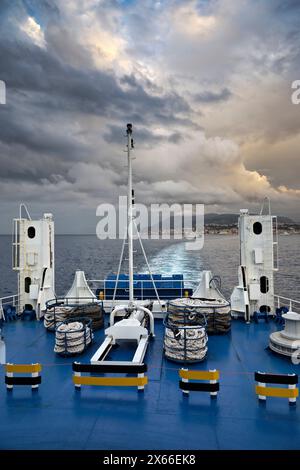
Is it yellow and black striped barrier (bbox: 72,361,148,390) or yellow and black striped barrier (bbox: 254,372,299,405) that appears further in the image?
yellow and black striped barrier (bbox: 72,361,148,390)

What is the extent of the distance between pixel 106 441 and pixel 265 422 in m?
2.56

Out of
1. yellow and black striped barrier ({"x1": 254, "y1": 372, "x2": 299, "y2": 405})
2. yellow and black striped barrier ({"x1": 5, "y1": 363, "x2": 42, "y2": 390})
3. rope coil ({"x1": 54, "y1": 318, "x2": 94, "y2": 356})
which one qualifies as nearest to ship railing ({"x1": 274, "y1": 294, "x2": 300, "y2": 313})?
yellow and black striped barrier ({"x1": 254, "y1": 372, "x2": 299, "y2": 405})

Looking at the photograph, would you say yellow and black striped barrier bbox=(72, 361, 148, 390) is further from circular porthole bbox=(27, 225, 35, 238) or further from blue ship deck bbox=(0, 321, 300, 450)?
circular porthole bbox=(27, 225, 35, 238)

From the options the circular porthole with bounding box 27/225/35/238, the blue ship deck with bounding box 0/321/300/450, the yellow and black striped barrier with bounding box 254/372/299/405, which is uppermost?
the circular porthole with bounding box 27/225/35/238

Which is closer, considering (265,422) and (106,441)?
(106,441)

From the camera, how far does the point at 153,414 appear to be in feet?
17.5

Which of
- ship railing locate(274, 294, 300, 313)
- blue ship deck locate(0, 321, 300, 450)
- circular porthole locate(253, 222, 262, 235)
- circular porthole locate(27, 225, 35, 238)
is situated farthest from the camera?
circular porthole locate(27, 225, 35, 238)

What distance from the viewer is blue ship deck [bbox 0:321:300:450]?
4.62 meters

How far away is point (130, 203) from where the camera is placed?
30.6 feet

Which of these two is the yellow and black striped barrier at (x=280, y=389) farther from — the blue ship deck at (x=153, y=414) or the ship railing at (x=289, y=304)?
the ship railing at (x=289, y=304)

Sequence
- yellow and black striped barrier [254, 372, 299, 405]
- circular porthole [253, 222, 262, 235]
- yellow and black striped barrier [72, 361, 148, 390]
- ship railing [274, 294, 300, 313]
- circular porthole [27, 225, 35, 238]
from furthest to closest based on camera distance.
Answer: circular porthole [27, 225, 35, 238], circular porthole [253, 222, 262, 235], ship railing [274, 294, 300, 313], yellow and black striped barrier [72, 361, 148, 390], yellow and black striped barrier [254, 372, 299, 405]

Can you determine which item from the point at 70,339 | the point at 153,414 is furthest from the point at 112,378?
the point at 70,339
